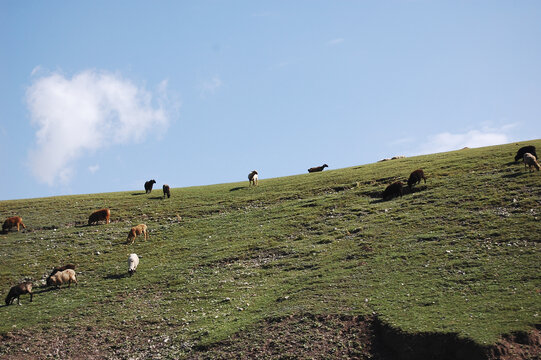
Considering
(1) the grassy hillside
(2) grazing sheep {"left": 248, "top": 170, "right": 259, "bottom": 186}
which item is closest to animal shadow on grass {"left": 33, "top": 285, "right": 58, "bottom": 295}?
(1) the grassy hillside

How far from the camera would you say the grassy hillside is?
66.4 feet

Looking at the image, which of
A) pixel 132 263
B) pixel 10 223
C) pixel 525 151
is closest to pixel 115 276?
pixel 132 263

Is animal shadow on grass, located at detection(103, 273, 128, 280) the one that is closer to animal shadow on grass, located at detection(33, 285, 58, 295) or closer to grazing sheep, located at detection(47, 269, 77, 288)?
grazing sheep, located at detection(47, 269, 77, 288)

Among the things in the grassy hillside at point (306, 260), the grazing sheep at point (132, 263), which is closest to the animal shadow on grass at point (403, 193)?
the grassy hillside at point (306, 260)

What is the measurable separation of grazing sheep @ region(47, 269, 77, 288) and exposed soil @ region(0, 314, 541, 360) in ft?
16.9

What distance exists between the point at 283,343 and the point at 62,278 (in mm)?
14959

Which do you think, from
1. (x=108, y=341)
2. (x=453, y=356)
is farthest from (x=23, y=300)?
(x=453, y=356)

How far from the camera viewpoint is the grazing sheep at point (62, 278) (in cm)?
2712

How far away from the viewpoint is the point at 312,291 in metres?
23.1

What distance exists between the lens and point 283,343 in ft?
62.3

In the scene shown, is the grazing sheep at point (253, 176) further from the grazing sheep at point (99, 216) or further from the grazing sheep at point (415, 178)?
the grazing sheep at point (415, 178)

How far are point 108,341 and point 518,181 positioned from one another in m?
28.0

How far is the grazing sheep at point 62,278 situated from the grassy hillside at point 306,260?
0.66 m

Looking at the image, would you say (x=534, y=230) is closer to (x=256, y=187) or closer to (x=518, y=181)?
(x=518, y=181)
